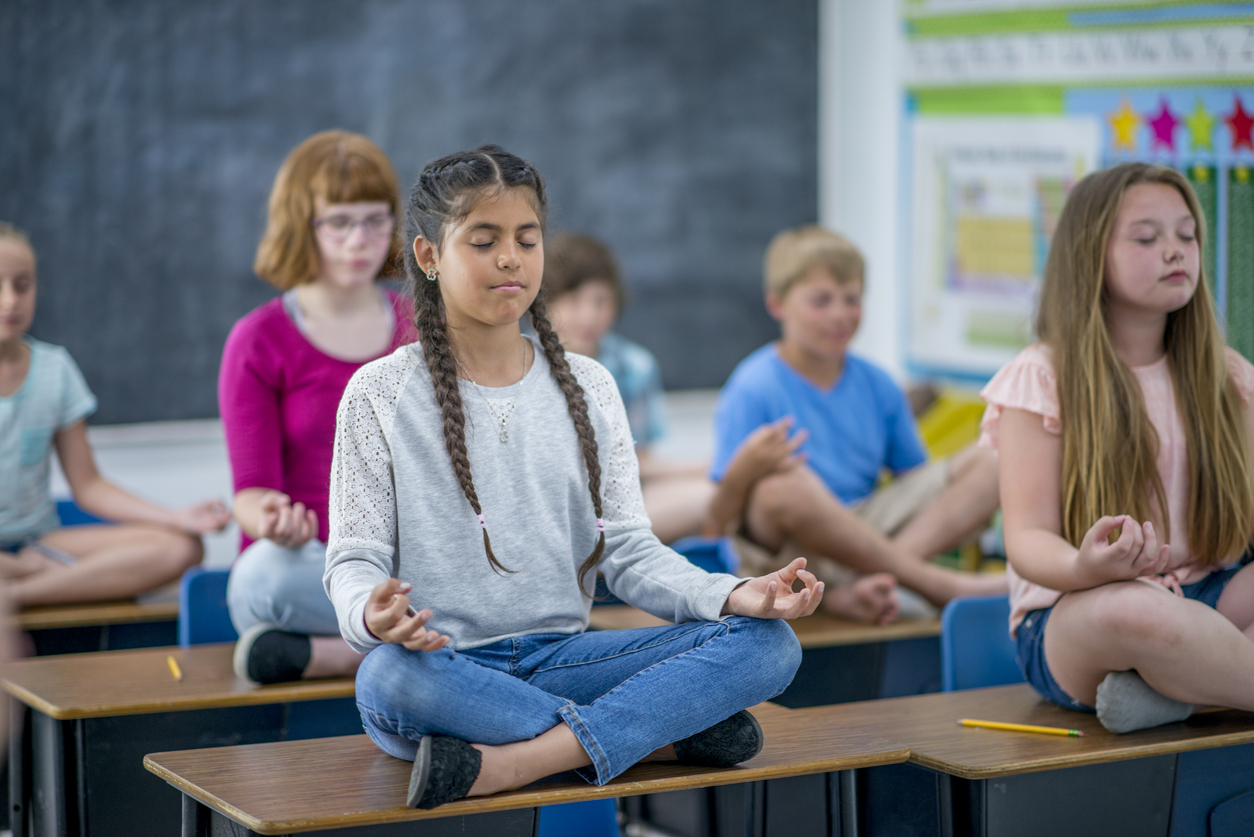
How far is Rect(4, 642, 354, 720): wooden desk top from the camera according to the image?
196cm

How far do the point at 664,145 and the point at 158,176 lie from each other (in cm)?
165

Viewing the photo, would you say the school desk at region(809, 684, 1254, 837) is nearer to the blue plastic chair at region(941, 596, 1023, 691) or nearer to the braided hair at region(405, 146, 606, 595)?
the blue plastic chair at region(941, 596, 1023, 691)

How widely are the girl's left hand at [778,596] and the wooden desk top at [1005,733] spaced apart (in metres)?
0.30

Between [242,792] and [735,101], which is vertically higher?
[735,101]

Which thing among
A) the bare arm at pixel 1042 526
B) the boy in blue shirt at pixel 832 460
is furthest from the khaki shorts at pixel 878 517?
the bare arm at pixel 1042 526

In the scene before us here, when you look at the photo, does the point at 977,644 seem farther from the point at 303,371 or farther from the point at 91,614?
the point at 91,614

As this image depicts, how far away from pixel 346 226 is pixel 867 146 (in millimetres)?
2564

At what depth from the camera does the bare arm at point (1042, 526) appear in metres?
1.84

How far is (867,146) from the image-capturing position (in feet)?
15.3

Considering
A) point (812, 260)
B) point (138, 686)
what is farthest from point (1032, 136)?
point (138, 686)

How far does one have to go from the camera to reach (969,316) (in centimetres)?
415

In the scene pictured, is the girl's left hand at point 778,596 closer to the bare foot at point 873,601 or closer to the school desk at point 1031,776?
the school desk at point 1031,776

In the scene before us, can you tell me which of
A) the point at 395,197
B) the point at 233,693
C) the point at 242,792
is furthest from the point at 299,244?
the point at 242,792

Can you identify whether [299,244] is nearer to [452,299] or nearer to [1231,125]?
[452,299]
